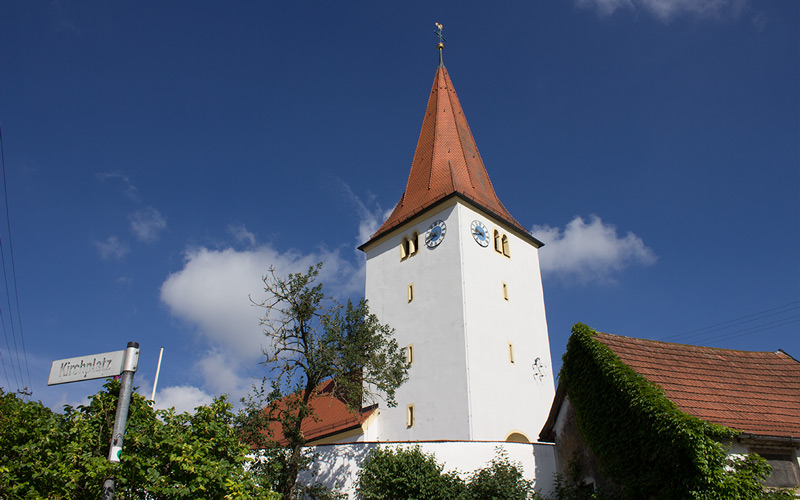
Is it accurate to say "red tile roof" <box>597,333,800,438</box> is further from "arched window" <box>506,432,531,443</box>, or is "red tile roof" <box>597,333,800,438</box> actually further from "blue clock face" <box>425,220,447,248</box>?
"blue clock face" <box>425,220,447,248</box>

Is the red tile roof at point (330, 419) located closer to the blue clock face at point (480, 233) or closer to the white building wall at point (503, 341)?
the white building wall at point (503, 341)

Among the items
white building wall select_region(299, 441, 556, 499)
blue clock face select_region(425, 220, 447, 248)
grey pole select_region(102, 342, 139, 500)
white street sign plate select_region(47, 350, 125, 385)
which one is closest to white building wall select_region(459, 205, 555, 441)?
blue clock face select_region(425, 220, 447, 248)

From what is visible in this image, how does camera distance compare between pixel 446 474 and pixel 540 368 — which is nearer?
pixel 446 474

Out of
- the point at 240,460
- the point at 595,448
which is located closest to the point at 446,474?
the point at 595,448

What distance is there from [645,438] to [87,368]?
1027 centimetres

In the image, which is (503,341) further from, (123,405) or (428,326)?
(123,405)

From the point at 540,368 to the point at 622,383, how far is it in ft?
37.8

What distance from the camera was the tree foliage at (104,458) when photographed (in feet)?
26.1

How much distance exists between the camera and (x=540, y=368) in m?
24.3

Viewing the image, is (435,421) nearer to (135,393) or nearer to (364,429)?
(364,429)

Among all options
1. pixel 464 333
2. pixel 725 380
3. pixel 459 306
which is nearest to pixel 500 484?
pixel 725 380

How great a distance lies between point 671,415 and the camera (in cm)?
1163

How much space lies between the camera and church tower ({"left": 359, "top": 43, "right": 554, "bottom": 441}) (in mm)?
21703

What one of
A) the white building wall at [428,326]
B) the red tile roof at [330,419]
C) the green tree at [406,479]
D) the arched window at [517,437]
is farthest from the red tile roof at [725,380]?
the red tile roof at [330,419]
